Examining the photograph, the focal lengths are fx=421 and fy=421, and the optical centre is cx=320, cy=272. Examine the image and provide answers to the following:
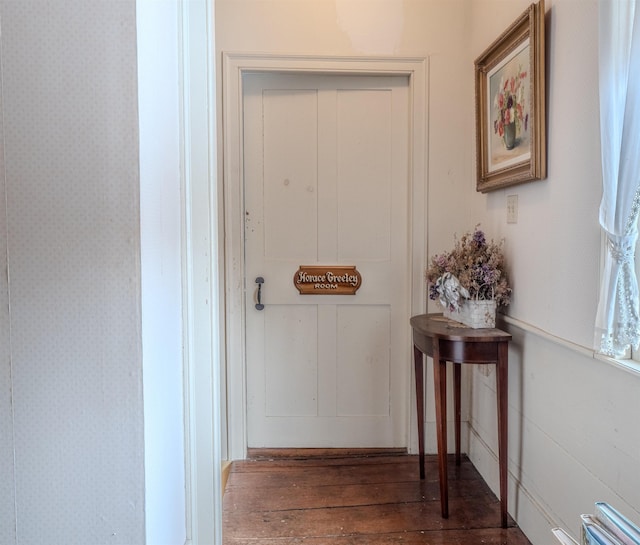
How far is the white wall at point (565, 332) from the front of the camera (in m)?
1.21

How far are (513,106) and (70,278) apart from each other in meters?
1.69

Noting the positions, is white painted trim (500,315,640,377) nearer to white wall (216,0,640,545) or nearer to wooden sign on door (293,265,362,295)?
white wall (216,0,640,545)

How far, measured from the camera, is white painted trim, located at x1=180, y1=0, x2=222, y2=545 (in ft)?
3.71

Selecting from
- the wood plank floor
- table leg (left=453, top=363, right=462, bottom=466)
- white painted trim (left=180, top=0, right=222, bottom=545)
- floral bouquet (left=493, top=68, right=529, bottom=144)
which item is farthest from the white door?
white painted trim (left=180, top=0, right=222, bottom=545)

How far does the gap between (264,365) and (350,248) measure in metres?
0.79

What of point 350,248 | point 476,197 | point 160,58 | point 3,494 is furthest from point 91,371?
point 476,197

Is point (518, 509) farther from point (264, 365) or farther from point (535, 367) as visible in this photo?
point (264, 365)


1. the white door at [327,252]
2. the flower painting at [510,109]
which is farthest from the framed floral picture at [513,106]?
the white door at [327,252]

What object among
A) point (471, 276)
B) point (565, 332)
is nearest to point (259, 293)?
point (471, 276)

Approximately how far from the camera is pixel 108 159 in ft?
2.61

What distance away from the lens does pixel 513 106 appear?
66.8 inches

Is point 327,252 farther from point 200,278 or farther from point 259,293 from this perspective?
point 200,278

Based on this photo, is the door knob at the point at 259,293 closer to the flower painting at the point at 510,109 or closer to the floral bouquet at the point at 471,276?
the floral bouquet at the point at 471,276

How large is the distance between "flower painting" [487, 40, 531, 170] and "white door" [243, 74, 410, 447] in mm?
478
